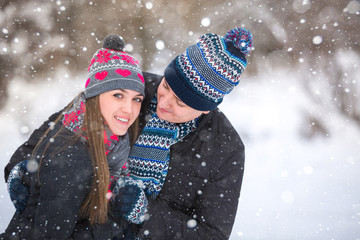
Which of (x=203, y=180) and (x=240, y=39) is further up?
(x=240, y=39)

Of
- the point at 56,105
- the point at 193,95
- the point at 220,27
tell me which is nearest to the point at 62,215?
the point at 193,95

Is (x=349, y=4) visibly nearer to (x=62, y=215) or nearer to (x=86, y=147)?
(x=86, y=147)

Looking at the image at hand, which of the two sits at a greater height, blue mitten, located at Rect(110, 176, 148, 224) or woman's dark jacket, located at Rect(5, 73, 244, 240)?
Result: blue mitten, located at Rect(110, 176, 148, 224)

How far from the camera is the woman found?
1.36 m

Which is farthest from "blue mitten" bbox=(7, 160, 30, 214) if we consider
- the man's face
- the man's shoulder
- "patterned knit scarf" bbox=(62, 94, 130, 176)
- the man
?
the man's shoulder

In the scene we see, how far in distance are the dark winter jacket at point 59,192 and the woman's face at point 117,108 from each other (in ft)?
0.63

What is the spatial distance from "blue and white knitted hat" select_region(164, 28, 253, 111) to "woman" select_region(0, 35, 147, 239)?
25cm

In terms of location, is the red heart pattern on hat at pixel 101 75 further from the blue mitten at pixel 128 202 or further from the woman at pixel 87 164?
the blue mitten at pixel 128 202

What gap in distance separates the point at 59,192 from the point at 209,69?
1.01m

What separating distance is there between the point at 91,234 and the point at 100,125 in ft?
1.85

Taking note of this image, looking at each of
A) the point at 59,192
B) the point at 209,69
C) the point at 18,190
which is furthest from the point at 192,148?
the point at 18,190

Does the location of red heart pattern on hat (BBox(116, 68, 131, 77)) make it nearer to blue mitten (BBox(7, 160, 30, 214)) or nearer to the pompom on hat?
the pompom on hat

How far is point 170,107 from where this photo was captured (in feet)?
5.94

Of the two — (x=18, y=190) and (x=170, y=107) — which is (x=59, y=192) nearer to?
(x=18, y=190)
